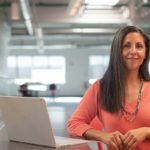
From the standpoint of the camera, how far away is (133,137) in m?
1.45

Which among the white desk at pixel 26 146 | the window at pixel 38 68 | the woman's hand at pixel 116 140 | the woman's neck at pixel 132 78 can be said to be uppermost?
the woman's neck at pixel 132 78

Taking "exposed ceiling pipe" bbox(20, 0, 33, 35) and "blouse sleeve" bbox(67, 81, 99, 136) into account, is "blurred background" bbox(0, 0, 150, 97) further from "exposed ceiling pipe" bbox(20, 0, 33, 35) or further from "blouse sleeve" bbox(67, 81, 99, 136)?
"blouse sleeve" bbox(67, 81, 99, 136)

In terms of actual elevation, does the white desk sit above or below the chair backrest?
below

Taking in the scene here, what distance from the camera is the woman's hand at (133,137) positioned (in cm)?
145

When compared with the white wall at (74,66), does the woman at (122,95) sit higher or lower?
higher

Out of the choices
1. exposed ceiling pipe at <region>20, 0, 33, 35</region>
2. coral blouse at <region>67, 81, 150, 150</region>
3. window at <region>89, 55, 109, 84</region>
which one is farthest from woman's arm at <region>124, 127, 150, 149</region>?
window at <region>89, 55, 109, 84</region>

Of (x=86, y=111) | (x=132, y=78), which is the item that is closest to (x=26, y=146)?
(x=86, y=111)

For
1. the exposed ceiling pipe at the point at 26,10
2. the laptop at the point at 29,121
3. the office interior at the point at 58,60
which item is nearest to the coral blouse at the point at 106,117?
the laptop at the point at 29,121

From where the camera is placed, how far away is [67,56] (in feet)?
66.7

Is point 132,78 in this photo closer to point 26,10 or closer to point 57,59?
point 26,10

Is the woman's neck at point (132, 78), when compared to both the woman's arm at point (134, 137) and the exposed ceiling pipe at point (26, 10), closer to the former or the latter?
the woman's arm at point (134, 137)

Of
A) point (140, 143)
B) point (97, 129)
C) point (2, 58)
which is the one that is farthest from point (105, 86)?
point (2, 58)

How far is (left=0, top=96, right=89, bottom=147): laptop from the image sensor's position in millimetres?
1380

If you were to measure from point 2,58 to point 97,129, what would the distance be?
29.4 feet
